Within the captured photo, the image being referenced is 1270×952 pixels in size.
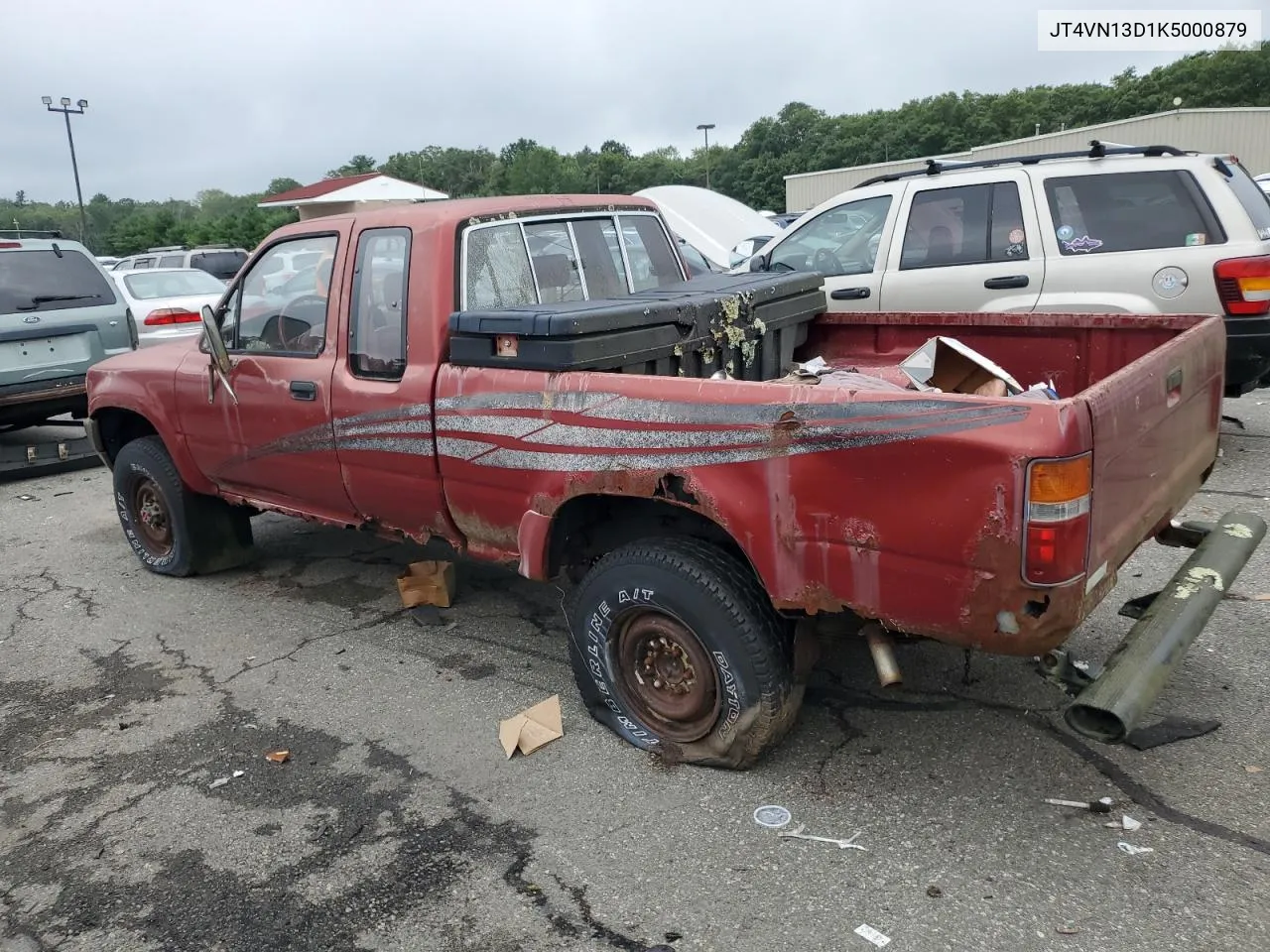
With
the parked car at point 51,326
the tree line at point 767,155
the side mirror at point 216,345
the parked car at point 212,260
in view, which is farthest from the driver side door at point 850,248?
the tree line at point 767,155

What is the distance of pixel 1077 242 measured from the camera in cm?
630

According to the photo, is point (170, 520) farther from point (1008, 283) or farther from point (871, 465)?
point (1008, 283)

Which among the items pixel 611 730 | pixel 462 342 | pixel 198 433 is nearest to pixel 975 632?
pixel 611 730

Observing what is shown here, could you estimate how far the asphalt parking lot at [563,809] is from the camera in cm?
266

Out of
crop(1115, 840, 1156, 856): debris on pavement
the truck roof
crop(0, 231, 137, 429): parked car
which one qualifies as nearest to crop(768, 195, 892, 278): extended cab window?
the truck roof

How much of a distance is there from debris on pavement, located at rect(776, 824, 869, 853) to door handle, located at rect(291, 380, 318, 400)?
2741 millimetres

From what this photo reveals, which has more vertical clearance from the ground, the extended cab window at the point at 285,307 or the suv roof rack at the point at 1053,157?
the suv roof rack at the point at 1053,157

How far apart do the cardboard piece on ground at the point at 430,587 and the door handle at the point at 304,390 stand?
3.78 feet

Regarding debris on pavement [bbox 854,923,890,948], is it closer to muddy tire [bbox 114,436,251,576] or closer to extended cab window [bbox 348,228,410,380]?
extended cab window [bbox 348,228,410,380]

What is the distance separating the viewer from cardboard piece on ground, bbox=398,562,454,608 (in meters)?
4.99

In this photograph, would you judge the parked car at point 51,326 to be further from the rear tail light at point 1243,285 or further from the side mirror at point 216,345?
the rear tail light at point 1243,285

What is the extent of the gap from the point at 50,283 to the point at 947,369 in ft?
25.5

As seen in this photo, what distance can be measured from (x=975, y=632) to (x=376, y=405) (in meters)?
2.56

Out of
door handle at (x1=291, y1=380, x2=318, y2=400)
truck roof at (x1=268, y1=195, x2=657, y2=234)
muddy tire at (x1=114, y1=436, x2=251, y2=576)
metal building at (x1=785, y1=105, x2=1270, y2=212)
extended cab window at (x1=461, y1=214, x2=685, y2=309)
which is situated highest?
metal building at (x1=785, y1=105, x2=1270, y2=212)
